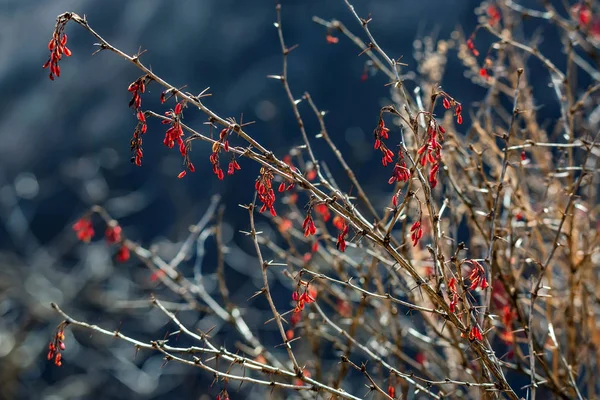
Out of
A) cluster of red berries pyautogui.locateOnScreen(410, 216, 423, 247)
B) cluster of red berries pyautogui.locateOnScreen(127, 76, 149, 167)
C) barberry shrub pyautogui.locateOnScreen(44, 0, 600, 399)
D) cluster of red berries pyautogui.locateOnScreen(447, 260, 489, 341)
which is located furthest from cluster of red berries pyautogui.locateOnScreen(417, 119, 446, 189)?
cluster of red berries pyautogui.locateOnScreen(127, 76, 149, 167)

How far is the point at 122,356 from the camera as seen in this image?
22.0 feet

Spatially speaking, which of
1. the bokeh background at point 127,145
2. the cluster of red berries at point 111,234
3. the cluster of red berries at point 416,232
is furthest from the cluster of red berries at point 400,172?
the bokeh background at point 127,145

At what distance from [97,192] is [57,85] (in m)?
1.51

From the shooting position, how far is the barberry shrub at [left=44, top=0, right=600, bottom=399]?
1909 millimetres

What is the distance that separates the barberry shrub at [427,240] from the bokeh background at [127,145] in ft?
0.70

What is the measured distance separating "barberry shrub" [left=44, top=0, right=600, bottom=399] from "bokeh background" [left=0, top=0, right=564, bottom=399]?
21 cm

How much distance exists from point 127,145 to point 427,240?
13.0 feet

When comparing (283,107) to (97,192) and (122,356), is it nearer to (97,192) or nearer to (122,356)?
(97,192)

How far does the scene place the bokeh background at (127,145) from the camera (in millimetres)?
6688

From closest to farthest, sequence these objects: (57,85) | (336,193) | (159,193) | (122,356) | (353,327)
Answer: (336,193) < (353,327) < (122,356) < (159,193) < (57,85)

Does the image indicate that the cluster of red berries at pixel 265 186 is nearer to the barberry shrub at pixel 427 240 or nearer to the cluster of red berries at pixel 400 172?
the barberry shrub at pixel 427 240

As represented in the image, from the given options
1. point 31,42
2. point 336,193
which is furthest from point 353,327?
point 31,42

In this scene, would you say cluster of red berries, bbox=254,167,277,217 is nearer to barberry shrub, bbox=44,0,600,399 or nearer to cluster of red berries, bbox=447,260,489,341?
barberry shrub, bbox=44,0,600,399

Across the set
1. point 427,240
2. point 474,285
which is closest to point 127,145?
point 427,240
